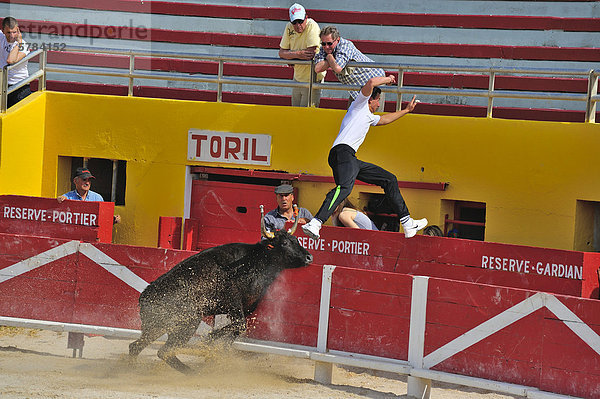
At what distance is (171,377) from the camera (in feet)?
25.9

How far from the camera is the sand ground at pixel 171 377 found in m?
7.32

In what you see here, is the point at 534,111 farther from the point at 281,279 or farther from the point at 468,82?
the point at 281,279

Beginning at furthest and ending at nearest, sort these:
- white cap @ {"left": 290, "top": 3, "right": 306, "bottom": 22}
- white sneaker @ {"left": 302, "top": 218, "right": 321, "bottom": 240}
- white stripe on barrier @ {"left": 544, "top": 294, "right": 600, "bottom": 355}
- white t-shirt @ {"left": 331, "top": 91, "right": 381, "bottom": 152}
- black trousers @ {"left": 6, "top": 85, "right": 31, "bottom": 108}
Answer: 1. black trousers @ {"left": 6, "top": 85, "right": 31, "bottom": 108}
2. white cap @ {"left": 290, "top": 3, "right": 306, "bottom": 22}
3. white t-shirt @ {"left": 331, "top": 91, "right": 381, "bottom": 152}
4. white sneaker @ {"left": 302, "top": 218, "right": 321, "bottom": 240}
5. white stripe on barrier @ {"left": 544, "top": 294, "right": 600, "bottom": 355}

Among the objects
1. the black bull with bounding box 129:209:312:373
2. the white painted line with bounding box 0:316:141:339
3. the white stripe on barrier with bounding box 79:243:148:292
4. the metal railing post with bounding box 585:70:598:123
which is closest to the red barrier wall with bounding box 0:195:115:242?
the white stripe on barrier with bounding box 79:243:148:292

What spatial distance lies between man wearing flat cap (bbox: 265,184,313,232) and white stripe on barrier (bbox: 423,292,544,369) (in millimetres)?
1931

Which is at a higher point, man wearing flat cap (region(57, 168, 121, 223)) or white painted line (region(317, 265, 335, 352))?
man wearing flat cap (region(57, 168, 121, 223))

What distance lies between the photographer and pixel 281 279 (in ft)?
27.5

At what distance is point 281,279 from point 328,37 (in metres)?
2.54

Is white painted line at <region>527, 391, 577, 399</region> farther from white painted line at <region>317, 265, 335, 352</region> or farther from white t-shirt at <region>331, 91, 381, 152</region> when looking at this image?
white t-shirt at <region>331, 91, 381, 152</region>

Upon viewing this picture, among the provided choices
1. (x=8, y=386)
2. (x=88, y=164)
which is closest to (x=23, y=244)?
(x=8, y=386)

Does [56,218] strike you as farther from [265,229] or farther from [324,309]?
[324,309]

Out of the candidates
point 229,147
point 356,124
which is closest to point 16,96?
point 229,147

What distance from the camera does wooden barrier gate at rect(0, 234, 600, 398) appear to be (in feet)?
23.7

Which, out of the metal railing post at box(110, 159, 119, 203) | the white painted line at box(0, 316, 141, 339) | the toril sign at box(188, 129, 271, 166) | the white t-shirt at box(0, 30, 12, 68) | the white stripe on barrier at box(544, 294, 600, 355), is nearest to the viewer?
the white stripe on barrier at box(544, 294, 600, 355)
